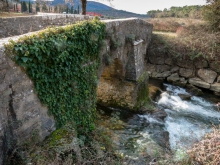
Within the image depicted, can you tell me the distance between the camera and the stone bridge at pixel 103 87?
3145 mm

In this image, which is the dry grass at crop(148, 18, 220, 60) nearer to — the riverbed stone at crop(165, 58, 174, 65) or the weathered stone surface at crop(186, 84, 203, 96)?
the riverbed stone at crop(165, 58, 174, 65)

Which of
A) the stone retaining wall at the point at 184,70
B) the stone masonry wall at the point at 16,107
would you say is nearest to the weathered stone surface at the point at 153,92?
the stone retaining wall at the point at 184,70

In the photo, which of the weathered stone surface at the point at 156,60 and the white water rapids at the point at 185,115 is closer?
the white water rapids at the point at 185,115

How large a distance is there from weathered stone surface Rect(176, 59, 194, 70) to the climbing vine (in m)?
10.3

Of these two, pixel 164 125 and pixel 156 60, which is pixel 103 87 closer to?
pixel 164 125

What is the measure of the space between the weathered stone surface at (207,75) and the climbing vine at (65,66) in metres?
10.5

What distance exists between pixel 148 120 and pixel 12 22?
6.83 meters

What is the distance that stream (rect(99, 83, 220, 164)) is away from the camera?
21.2ft

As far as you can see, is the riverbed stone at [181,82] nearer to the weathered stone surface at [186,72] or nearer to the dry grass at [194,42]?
the weathered stone surface at [186,72]

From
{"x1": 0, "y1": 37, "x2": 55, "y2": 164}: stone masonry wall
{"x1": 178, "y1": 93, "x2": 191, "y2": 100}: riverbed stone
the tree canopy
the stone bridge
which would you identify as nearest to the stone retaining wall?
{"x1": 178, "y1": 93, "x2": 191, "y2": 100}: riverbed stone

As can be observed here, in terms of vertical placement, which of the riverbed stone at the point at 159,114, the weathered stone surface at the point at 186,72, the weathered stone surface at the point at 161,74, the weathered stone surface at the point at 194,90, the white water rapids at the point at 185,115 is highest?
the weathered stone surface at the point at 186,72

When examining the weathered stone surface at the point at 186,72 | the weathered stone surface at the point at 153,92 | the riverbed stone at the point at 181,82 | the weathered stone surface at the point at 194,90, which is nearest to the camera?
Answer: the weathered stone surface at the point at 153,92

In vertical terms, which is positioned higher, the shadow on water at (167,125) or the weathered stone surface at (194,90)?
the weathered stone surface at (194,90)

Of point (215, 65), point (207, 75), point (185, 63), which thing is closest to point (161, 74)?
point (185, 63)
